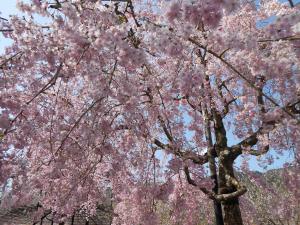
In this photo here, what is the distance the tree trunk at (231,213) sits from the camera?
30.6ft

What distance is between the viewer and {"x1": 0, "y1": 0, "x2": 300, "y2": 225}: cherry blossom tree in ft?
12.8

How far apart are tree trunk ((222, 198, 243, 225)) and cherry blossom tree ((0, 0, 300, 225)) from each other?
3cm

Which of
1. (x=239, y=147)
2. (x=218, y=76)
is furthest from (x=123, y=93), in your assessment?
(x=218, y=76)

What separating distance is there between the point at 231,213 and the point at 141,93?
3842 mm

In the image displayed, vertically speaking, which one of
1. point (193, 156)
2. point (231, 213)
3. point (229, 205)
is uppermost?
point (193, 156)

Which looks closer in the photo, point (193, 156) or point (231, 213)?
point (231, 213)

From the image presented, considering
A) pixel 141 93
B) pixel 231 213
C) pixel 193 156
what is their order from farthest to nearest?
pixel 193 156 → pixel 231 213 → pixel 141 93

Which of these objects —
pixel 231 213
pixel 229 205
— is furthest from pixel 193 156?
pixel 231 213

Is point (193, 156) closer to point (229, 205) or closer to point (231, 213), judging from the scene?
point (229, 205)

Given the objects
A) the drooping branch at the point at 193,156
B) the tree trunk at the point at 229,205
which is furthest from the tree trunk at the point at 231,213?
the drooping branch at the point at 193,156

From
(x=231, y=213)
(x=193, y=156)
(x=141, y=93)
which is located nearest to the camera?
(x=141, y=93)

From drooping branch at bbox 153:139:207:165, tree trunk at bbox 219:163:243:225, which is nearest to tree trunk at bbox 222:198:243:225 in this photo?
tree trunk at bbox 219:163:243:225

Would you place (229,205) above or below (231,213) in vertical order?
above

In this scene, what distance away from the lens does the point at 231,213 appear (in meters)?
9.35
